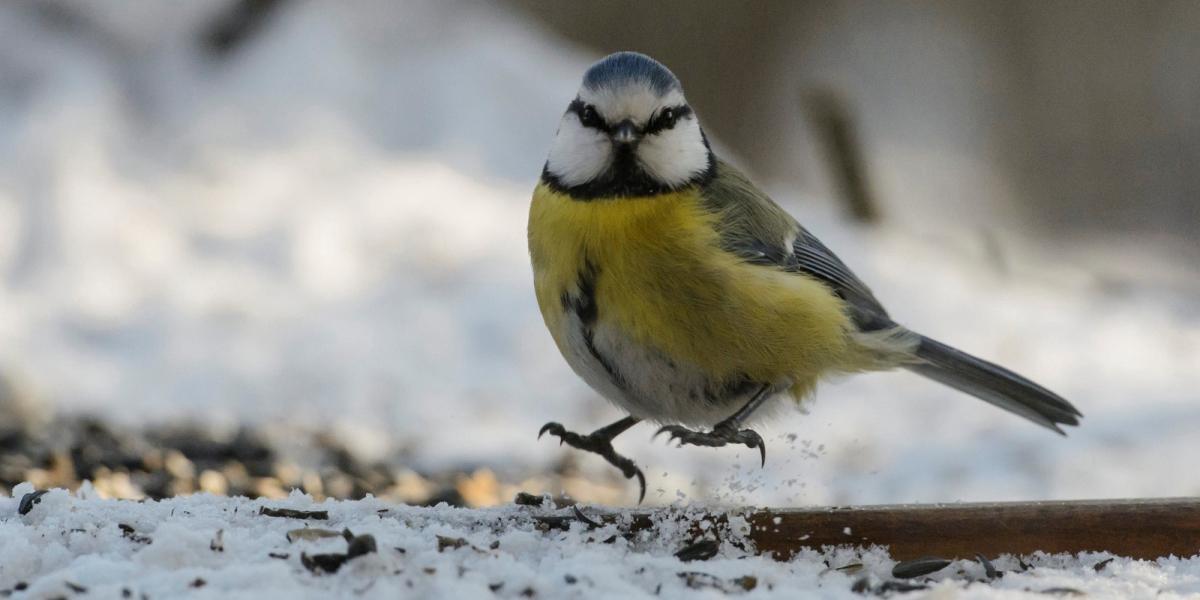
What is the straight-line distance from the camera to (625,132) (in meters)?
2.54

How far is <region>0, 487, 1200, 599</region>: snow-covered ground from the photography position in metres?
1.90

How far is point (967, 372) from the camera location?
3250 mm

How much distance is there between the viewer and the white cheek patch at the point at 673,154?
8.65 feet

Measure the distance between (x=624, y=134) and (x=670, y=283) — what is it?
0.99 ft

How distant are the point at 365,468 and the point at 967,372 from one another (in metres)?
1.86

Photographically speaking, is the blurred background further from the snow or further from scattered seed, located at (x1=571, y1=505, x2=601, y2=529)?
scattered seed, located at (x1=571, y1=505, x2=601, y2=529)

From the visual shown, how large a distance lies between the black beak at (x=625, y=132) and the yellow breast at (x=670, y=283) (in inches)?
4.8

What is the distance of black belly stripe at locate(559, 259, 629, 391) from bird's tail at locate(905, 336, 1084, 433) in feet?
3.26

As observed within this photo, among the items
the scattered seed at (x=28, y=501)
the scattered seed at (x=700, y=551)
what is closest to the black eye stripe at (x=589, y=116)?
the scattered seed at (x=700, y=551)

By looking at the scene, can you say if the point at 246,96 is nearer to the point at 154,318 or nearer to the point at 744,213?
the point at 154,318

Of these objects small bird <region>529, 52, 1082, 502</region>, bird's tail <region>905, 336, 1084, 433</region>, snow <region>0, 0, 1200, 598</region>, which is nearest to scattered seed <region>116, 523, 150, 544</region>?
small bird <region>529, 52, 1082, 502</region>

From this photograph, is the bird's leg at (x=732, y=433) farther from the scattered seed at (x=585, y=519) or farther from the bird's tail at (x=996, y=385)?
the bird's tail at (x=996, y=385)

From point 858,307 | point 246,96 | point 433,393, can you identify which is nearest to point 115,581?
point 858,307

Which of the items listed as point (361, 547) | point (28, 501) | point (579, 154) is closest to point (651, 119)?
point (579, 154)
